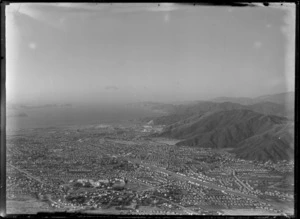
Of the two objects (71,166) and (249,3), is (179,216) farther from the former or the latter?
(249,3)

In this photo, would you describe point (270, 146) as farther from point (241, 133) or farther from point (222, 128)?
point (222, 128)

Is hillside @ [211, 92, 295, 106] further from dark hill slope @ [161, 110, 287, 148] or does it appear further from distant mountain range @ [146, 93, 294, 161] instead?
dark hill slope @ [161, 110, 287, 148]

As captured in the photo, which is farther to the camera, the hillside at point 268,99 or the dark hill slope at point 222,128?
the dark hill slope at point 222,128

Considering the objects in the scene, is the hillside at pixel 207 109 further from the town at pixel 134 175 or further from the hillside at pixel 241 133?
the town at pixel 134 175

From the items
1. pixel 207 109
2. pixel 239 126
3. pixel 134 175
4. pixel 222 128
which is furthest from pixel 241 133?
pixel 134 175

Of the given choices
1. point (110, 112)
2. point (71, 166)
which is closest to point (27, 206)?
point (71, 166)

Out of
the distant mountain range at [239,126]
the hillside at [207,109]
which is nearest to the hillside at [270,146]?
the distant mountain range at [239,126]

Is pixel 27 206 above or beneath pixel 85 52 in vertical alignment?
beneath

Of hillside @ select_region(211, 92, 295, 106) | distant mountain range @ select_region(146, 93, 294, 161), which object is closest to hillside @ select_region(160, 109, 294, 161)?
distant mountain range @ select_region(146, 93, 294, 161)
